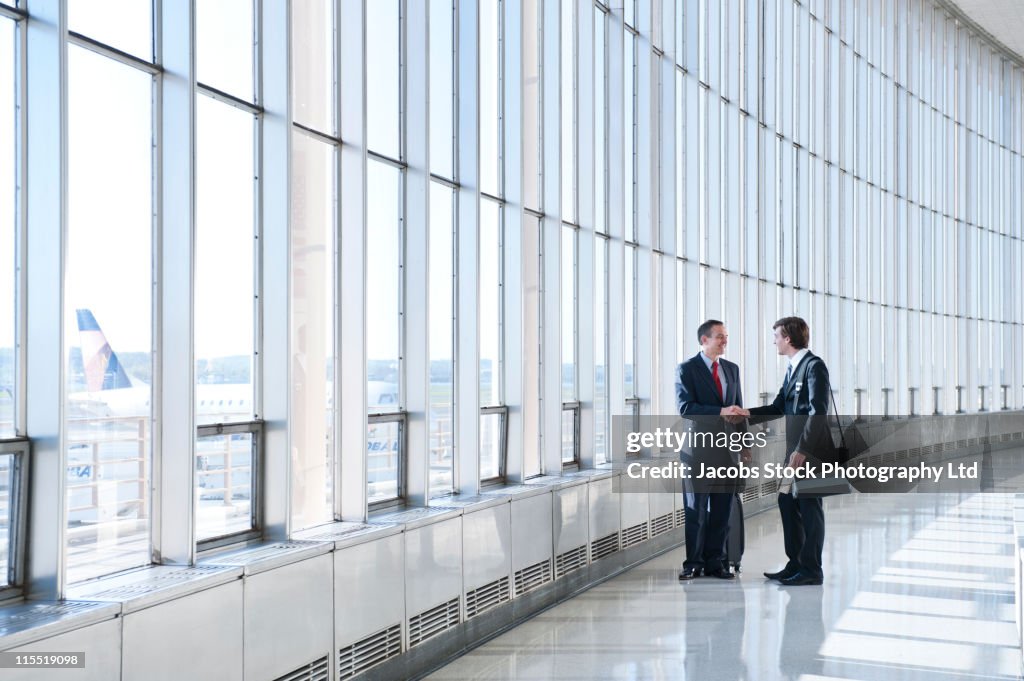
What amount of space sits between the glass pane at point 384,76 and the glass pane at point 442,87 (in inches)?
19.5

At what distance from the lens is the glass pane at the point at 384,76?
7004 millimetres

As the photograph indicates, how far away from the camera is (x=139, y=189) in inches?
193

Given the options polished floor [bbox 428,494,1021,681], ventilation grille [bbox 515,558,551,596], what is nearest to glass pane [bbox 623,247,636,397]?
polished floor [bbox 428,494,1021,681]

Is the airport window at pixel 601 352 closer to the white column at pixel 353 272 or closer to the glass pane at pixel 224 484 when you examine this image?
the white column at pixel 353 272

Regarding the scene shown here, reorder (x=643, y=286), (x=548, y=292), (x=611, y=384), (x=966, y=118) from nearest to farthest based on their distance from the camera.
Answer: (x=548, y=292), (x=611, y=384), (x=643, y=286), (x=966, y=118)

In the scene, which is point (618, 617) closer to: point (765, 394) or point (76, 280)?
point (76, 280)

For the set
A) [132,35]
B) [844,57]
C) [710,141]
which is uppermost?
[844,57]

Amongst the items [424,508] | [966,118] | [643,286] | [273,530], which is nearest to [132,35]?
[273,530]

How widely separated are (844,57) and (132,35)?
52.8ft

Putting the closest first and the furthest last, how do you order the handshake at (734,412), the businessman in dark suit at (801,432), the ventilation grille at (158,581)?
the ventilation grille at (158,581) < the businessman in dark suit at (801,432) < the handshake at (734,412)

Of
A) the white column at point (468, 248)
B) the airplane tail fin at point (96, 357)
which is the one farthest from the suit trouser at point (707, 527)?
the airplane tail fin at point (96, 357)

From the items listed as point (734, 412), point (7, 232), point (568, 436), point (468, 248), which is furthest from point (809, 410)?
point (7, 232)

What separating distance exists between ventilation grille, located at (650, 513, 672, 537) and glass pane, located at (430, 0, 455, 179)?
4452mm

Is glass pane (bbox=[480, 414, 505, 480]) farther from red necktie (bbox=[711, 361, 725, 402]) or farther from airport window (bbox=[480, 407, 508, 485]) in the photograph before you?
red necktie (bbox=[711, 361, 725, 402])
